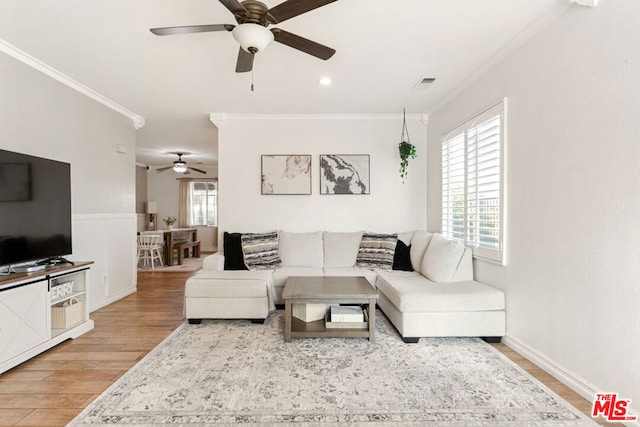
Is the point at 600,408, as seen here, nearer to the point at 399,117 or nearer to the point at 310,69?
the point at 310,69

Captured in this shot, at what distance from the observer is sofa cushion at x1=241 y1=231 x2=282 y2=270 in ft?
12.6

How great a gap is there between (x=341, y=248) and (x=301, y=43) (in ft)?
8.69

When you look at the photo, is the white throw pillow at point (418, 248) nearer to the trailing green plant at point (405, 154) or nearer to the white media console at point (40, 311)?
the trailing green plant at point (405, 154)

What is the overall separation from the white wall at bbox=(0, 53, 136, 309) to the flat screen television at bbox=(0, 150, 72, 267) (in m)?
0.38

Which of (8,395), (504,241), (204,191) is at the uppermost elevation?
(204,191)

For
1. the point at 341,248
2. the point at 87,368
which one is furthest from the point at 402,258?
the point at 87,368

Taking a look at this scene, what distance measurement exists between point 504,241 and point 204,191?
828 centimetres

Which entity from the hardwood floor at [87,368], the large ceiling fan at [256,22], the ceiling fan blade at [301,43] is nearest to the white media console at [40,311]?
the hardwood floor at [87,368]

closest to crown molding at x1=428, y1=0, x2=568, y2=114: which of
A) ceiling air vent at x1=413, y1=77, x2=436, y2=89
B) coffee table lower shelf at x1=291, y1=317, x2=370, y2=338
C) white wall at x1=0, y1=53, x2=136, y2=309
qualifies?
ceiling air vent at x1=413, y1=77, x2=436, y2=89

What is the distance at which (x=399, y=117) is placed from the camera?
4.48 meters

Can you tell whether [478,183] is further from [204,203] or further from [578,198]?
[204,203]

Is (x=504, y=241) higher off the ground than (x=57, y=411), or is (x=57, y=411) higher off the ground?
(x=504, y=241)

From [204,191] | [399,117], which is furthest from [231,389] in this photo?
[204,191]

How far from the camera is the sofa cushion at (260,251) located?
12.6 ft
